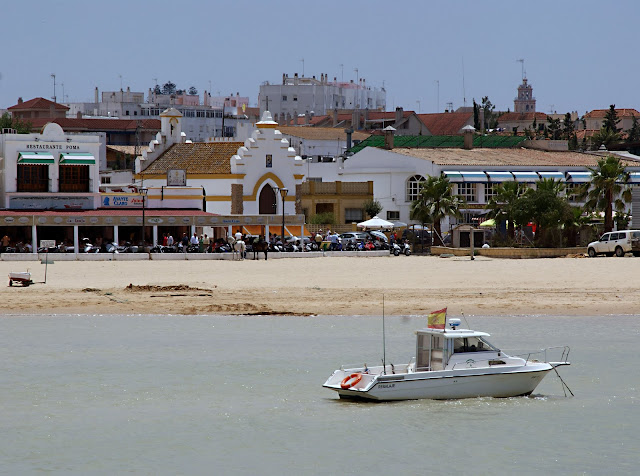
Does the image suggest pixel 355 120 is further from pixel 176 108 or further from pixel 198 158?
pixel 198 158

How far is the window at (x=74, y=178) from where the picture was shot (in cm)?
6253

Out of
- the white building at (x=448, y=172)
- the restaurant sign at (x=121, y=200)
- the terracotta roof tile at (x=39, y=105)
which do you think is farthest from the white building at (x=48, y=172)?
the terracotta roof tile at (x=39, y=105)

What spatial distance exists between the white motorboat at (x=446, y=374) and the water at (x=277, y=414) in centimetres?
34

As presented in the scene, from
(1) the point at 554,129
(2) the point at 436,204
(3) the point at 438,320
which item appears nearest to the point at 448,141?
(2) the point at 436,204

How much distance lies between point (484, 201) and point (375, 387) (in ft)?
195

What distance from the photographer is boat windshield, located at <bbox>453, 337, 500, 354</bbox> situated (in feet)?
76.0

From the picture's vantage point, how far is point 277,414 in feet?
77.7

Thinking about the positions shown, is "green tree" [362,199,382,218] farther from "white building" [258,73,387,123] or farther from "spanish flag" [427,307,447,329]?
"white building" [258,73,387,123]

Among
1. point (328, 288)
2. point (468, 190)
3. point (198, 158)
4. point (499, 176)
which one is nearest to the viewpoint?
point (328, 288)

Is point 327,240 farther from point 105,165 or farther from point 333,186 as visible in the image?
point 105,165

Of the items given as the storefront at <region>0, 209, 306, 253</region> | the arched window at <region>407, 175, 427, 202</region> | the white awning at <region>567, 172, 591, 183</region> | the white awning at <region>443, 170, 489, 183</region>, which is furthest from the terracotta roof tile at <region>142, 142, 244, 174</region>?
the white awning at <region>567, 172, 591, 183</region>

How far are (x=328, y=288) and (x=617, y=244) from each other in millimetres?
20986

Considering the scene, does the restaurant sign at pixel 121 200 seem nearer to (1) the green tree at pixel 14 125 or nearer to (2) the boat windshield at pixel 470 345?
(2) the boat windshield at pixel 470 345

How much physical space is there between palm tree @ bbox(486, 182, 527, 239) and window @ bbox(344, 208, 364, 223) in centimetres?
1708
